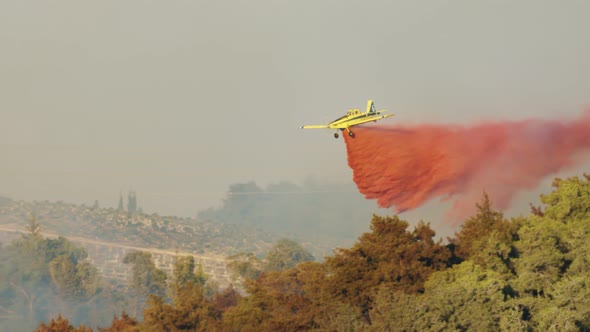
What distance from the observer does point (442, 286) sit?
69625 mm

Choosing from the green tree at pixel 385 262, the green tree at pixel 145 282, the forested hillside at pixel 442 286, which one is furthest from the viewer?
the green tree at pixel 145 282

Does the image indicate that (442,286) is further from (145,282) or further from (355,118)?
(145,282)

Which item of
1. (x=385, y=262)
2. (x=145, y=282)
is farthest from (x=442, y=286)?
(x=145, y=282)

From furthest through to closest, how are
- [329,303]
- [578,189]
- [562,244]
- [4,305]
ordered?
1. [4,305]
2. [578,189]
3. [562,244]
4. [329,303]

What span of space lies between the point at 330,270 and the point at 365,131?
13386 millimetres

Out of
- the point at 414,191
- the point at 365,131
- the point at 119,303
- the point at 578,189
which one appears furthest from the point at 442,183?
the point at 119,303

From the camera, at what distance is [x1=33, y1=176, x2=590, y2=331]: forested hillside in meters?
64.9

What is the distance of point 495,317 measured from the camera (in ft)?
213

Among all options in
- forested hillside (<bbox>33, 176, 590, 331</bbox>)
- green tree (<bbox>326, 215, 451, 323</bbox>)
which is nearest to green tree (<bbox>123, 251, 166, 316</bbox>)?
forested hillside (<bbox>33, 176, 590, 331</bbox>)

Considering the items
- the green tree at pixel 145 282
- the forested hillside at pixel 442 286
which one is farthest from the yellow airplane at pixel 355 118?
the green tree at pixel 145 282

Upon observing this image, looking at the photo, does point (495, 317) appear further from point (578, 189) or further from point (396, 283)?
point (578, 189)

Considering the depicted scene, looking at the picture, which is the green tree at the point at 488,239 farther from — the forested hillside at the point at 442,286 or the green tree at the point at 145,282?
the green tree at the point at 145,282

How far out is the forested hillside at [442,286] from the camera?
64.9 m

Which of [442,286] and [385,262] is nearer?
[442,286]
